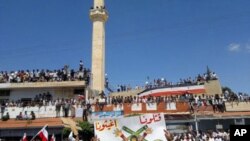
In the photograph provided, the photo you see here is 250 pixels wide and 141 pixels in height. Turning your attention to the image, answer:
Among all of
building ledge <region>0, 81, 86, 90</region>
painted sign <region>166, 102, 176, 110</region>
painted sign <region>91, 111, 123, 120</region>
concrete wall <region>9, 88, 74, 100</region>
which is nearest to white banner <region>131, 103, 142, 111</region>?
painted sign <region>91, 111, 123, 120</region>

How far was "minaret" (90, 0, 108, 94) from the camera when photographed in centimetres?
4292

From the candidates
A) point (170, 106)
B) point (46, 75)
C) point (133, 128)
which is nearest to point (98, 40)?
point (46, 75)

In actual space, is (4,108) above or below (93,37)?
below

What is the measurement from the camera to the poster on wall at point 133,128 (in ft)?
49.8

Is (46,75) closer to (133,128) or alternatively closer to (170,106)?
(170,106)

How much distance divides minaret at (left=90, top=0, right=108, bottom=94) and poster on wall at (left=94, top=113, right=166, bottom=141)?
26.3 metres

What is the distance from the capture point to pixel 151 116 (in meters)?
15.2

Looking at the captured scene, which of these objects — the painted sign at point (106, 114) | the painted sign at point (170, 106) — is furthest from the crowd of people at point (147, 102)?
the painted sign at point (106, 114)

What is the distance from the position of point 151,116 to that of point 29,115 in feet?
68.5

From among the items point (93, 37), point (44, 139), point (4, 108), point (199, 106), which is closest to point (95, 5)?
point (93, 37)

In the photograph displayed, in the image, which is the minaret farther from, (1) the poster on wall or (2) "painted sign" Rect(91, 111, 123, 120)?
(1) the poster on wall

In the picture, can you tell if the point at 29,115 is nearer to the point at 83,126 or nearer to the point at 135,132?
the point at 83,126

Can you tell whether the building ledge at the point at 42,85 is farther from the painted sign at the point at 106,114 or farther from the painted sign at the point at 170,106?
the painted sign at the point at 170,106

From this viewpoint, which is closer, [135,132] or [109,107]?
[135,132]
